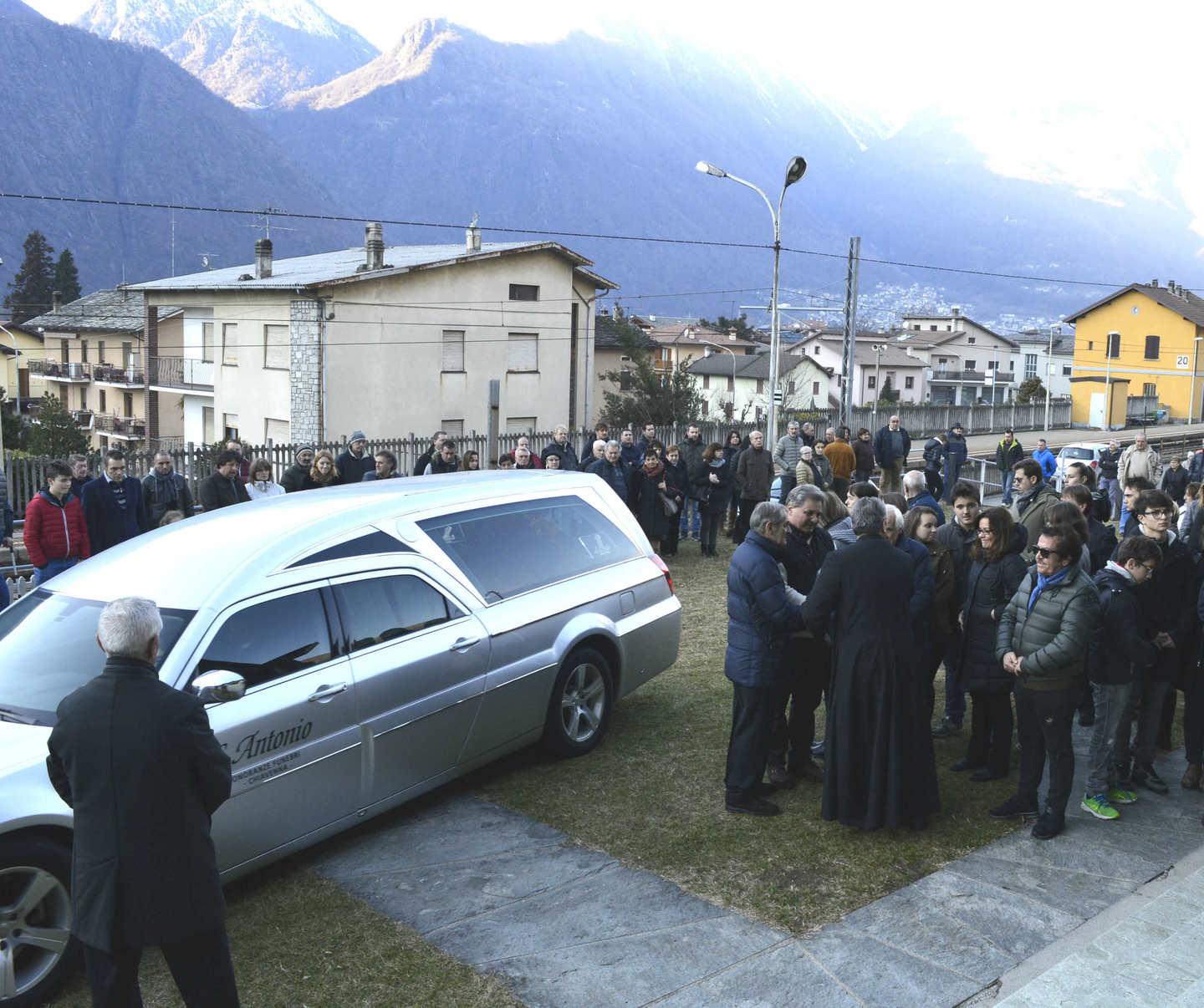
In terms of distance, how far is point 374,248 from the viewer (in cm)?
3731

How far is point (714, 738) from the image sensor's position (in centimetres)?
784

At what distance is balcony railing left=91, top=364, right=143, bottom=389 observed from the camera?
61.6 metres

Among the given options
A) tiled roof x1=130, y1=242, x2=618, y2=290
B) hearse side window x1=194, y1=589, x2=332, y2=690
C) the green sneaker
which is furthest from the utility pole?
hearse side window x1=194, y1=589, x2=332, y2=690

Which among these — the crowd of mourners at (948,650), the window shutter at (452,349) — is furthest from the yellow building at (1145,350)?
the crowd of mourners at (948,650)

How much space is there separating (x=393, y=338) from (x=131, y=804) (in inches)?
1349

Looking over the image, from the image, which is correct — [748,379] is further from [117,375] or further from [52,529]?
[52,529]

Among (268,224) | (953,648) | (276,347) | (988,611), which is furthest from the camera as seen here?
(268,224)

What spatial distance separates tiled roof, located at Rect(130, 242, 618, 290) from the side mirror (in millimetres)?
31955

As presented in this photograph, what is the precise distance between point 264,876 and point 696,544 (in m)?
12.0

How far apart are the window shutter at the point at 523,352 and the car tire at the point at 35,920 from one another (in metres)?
36.5

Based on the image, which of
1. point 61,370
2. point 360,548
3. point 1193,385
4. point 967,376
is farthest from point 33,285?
point 360,548

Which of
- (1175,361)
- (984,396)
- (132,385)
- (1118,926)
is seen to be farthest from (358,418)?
(984,396)

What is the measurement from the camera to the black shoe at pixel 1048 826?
615 centimetres

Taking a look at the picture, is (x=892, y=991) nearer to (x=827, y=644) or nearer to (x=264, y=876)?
(x=827, y=644)
